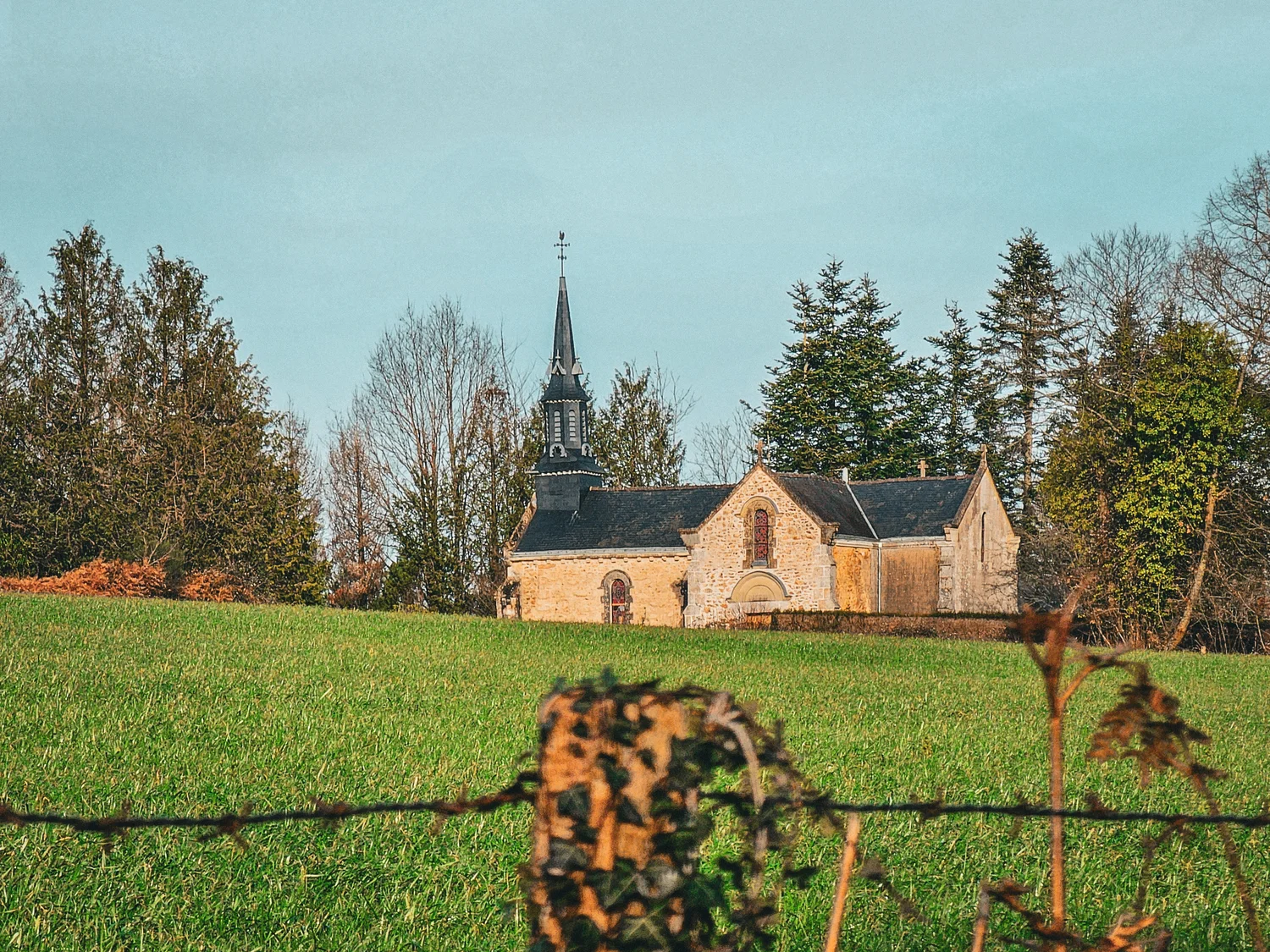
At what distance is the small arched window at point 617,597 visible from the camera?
40.9 meters

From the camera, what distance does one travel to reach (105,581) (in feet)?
87.7

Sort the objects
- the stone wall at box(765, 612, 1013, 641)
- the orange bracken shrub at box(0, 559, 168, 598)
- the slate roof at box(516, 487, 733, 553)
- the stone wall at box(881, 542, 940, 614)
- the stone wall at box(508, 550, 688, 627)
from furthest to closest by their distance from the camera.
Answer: the slate roof at box(516, 487, 733, 553), the stone wall at box(508, 550, 688, 627), the stone wall at box(881, 542, 940, 614), the stone wall at box(765, 612, 1013, 641), the orange bracken shrub at box(0, 559, 168, 598)

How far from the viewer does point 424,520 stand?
4291cm

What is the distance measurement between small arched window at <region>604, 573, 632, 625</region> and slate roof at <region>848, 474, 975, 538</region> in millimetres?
8432

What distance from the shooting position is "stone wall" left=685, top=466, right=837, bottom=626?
3688 cm

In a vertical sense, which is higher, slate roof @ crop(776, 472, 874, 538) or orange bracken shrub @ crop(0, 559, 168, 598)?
slate roof @ crop(776, 472, 874, 538)

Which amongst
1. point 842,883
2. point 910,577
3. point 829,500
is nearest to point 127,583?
point 829,500

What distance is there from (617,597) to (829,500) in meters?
7.82

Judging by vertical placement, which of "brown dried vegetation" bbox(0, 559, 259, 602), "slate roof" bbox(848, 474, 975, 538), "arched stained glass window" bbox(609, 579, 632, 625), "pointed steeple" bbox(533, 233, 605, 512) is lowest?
"arched stained glass window" bbox(609, 579, 632, 625)

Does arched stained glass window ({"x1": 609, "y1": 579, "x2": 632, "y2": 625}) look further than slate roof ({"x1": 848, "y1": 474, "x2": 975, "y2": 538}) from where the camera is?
Yes

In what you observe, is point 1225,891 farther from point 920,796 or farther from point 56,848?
point 56,848

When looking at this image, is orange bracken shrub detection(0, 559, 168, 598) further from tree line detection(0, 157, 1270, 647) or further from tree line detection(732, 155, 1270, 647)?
tree line detection(732, 155, 1270, 647)

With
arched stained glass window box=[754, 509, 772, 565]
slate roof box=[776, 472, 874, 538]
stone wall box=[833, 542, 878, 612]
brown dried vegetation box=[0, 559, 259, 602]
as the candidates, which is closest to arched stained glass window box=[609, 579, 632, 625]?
arched stained glass window box=[754, 509, 772, 565]

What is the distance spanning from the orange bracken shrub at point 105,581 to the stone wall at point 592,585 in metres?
14.5
